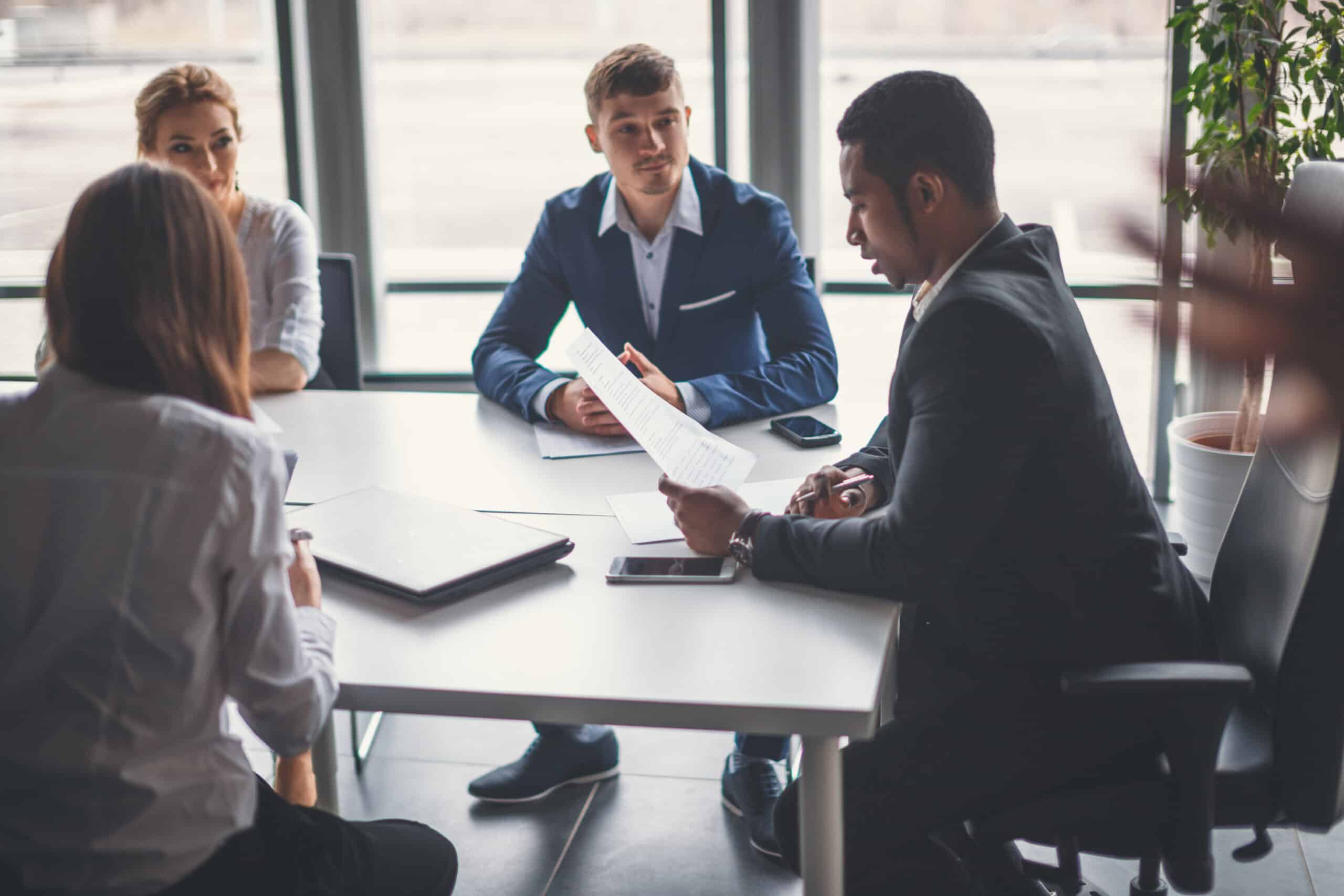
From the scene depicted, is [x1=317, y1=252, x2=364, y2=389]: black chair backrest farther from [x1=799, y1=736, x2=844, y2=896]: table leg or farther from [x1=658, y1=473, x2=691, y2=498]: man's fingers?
[x1=799, y1=736, x2=844, y2=896]: table leg

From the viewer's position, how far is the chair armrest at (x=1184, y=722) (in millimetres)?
1264

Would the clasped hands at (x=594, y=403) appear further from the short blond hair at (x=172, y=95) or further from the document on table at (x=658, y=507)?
the short blond hair at (x=172, y=95)

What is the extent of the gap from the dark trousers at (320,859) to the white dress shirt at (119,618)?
74 millimetres

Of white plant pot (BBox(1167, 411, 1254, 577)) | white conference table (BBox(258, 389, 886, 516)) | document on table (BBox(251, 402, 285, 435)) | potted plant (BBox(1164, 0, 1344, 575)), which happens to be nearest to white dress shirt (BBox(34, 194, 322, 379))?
white conference table (BBox(258, 389, 886, 516))

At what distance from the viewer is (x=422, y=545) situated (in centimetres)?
160

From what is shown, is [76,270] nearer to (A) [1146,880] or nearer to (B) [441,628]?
(B) [441,628]

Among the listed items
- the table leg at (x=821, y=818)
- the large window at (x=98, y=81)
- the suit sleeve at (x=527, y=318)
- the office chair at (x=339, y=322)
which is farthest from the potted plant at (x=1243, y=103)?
the large window at (x=98, y=81)

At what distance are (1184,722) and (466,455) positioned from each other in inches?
49.4

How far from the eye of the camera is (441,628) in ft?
4.61

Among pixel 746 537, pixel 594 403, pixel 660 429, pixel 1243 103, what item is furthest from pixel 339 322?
pixel 1243 103

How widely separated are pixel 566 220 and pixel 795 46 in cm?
139

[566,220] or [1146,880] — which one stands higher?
[566,220]

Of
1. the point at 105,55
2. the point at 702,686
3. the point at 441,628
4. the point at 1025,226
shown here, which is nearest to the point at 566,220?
the point at 1025,226

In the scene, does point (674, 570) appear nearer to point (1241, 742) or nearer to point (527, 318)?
point (1241, 742)
